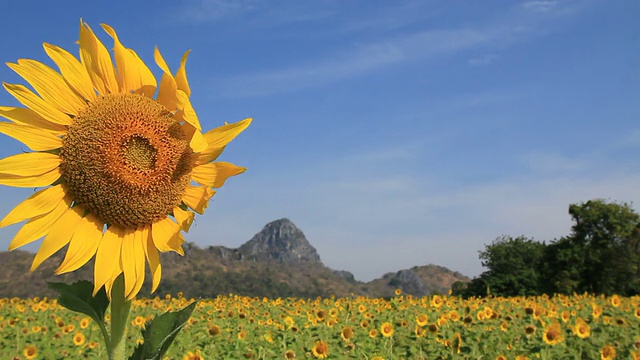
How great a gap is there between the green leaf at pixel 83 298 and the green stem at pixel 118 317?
0.29 feet

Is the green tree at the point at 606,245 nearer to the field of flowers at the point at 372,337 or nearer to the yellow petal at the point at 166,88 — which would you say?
the field of flowers at the point at 372,337

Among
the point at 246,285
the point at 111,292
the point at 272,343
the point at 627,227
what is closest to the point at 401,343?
the point at 272,343

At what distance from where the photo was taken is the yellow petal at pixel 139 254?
245 centimetres

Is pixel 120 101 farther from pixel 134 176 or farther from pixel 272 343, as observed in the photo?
pixel 272 343

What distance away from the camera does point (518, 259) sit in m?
34.3

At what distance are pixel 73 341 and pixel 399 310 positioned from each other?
545 cm

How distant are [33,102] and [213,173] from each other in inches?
32.3

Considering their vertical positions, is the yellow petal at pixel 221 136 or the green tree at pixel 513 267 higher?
the green tree at pixel 513 267

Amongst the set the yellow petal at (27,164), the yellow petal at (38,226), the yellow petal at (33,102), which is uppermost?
the yellow petal at (33,102)

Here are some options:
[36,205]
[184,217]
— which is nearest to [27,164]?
[36,205]

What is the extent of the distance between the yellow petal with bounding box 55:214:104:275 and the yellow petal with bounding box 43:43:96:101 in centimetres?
57

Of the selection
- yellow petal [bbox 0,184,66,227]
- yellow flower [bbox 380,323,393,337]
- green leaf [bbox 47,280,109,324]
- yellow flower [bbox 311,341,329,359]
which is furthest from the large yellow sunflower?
yellow flower [bbox 380,323,393,337]

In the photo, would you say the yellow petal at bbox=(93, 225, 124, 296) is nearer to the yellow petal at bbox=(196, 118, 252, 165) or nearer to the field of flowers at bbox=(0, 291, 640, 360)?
the yellow petal at bbox=(196, 118, 252, 165)

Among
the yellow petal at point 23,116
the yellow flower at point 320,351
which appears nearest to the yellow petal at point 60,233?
the yellow petal at point 23,116
